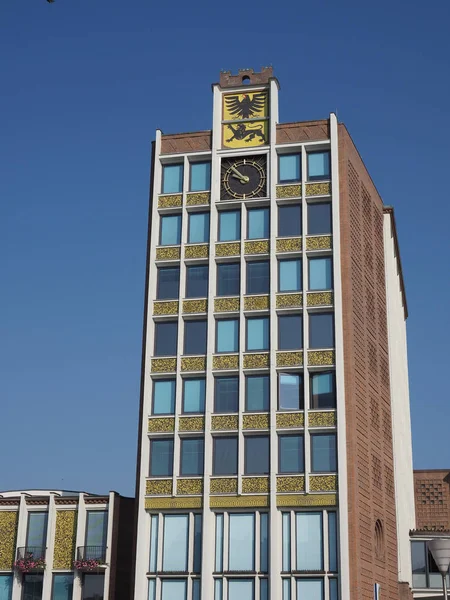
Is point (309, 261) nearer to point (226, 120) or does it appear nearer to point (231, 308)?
point (231, 308)

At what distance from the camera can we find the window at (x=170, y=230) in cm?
6169

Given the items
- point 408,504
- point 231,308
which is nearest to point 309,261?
point 231,308

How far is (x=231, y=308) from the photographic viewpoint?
193ft

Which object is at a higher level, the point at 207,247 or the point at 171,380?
the point at 207,247

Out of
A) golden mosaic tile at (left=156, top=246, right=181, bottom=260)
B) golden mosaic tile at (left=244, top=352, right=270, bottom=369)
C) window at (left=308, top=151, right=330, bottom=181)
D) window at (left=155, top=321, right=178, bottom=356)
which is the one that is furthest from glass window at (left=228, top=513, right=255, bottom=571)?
window at (left=308, top=151, right=330, bottom=181)

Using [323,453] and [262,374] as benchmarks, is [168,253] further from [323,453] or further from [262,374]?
[323,453]

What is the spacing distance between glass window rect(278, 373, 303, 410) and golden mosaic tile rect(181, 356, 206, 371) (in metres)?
4.77

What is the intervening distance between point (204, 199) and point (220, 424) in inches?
568

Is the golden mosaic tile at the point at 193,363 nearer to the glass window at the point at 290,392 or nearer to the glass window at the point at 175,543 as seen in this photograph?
the glass window at the point at 290,392

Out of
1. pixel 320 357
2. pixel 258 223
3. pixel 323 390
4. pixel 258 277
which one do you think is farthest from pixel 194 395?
pixel 258 223

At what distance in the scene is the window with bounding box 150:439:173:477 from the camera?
56781 mm

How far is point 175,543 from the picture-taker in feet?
182

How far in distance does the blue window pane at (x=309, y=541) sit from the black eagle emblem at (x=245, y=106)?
25.6 meters

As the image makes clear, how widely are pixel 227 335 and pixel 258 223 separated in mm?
7329
